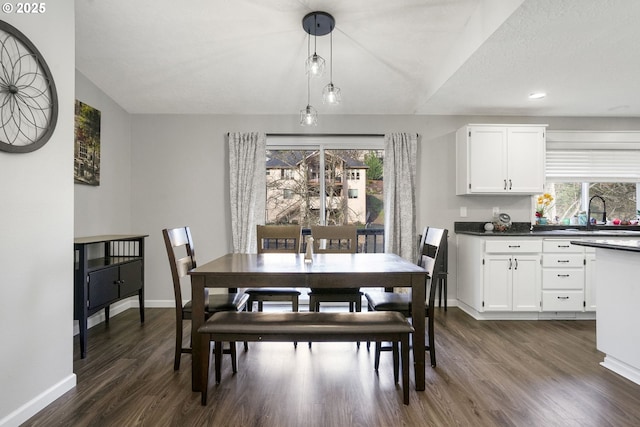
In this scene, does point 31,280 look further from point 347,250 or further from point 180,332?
point 347,250

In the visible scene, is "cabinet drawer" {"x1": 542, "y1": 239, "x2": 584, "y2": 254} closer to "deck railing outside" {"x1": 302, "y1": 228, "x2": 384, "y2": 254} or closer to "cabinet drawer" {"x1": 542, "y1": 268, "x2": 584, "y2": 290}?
"cabinet drawer" {"x1": 542, "y1": 268, "x2": 584, "y2": 290}

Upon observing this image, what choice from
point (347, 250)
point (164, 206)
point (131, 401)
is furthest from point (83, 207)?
point (347, 250)

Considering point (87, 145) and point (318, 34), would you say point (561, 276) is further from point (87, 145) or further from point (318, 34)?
point (87, 145)

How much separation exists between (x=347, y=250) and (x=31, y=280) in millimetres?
2229

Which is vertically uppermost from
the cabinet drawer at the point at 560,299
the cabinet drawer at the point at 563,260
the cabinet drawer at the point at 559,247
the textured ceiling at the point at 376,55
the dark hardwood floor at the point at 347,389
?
the textured ceiling at the point at 376,55

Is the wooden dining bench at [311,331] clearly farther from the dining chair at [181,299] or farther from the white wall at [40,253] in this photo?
the white wall at [40,253]

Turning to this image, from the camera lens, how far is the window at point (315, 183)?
14.3ft

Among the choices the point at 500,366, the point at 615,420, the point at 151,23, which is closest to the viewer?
the point at 615,420

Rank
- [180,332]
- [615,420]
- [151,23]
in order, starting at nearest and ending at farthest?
[615,420] < [180,332] < [151,23]

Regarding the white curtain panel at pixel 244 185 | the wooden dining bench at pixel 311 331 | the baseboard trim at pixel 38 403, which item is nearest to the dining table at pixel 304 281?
the wooden dining bench at pixel 311 331

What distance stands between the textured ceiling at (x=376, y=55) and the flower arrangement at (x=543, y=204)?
1.01 metres

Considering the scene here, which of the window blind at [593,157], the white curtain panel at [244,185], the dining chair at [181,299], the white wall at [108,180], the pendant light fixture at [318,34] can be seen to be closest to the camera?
the dining chair at [181,299]

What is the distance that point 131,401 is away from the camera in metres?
1.99

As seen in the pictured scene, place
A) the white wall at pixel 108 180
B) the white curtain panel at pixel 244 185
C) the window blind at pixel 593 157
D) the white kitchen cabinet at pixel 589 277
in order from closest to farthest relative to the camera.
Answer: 1. the white wall at pixel 108 180
2. the white kitchen cabinet at pixel 589 277
3. the white curtain panel at pixel 244 185
4. the window blind at pixel 593 157
